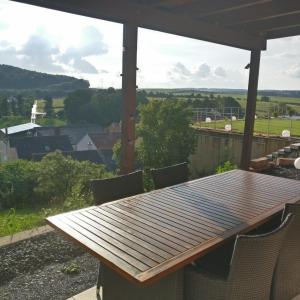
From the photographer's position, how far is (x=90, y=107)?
2945 centimetres

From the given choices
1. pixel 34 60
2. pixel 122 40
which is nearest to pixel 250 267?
pixel 122 40

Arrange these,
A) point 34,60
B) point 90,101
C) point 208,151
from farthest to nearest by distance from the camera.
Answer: point 90,101 → point 208,151 → point 34,60

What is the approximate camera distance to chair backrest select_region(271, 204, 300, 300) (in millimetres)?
1956

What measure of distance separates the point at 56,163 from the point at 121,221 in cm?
484

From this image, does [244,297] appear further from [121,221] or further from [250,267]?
[121,221]

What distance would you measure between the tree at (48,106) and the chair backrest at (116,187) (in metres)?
24.3

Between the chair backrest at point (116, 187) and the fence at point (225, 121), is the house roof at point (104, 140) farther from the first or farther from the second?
the chair backrest at point (116, 187)

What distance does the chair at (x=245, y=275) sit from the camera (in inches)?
61.9

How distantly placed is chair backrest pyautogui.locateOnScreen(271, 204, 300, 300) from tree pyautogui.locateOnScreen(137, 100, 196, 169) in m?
15.3

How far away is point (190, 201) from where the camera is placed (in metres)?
2.46

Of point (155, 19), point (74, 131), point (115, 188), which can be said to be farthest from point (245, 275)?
point (74, 131)

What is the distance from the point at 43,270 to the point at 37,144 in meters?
28.7

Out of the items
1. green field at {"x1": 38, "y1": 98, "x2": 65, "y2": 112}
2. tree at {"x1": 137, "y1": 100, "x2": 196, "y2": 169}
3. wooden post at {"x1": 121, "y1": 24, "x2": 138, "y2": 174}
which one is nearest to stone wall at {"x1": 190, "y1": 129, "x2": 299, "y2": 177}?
tree at {"x1": 137, "y1": 100, "x2": 196, "y2": 169}

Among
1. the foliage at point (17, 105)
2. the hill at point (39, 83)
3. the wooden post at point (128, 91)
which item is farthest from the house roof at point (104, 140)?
the wooden post at point (128, 91)
